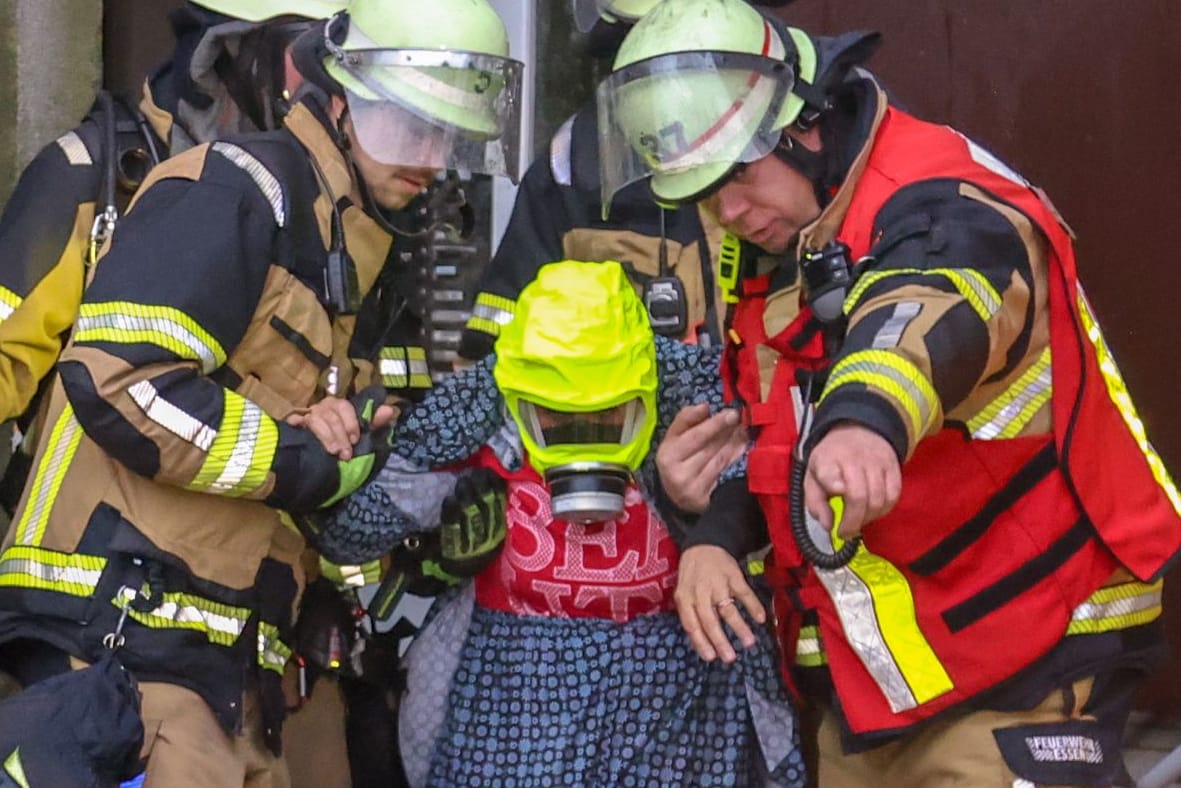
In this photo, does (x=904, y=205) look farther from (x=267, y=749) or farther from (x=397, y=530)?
(x=267, y=749)

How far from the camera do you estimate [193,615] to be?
10.2 ft

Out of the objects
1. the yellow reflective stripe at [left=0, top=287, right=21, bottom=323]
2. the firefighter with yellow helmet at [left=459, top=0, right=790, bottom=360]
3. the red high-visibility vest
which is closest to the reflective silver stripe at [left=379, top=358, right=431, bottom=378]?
the firefighter with yellow helmet at [left=459, top=0, right=790, bottom=360]

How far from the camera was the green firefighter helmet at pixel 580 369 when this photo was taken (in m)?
3.08

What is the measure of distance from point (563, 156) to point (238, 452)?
39.4 inches

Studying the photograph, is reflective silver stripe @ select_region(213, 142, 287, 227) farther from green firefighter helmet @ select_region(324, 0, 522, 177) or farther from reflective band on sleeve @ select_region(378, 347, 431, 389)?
reflective band on sleeve @ select_region(378, 347, 431, 389)

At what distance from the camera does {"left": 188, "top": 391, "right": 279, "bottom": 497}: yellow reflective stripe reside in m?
2.99

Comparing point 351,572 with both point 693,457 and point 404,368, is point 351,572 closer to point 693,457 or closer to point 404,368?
point 404,368

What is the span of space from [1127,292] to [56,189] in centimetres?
253

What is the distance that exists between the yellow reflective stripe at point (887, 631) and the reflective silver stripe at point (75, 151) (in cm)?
155

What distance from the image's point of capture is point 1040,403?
113 inches

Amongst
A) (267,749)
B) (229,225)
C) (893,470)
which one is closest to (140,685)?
(267,749)

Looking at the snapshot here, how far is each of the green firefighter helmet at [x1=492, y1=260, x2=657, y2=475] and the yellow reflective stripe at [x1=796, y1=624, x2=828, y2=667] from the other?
0.42 metres

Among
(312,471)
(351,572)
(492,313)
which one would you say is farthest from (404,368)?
(312,471)

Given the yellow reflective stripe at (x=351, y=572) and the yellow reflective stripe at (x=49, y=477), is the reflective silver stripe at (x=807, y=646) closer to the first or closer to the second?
the yellow reflective stripe at (x=351, y=572)
